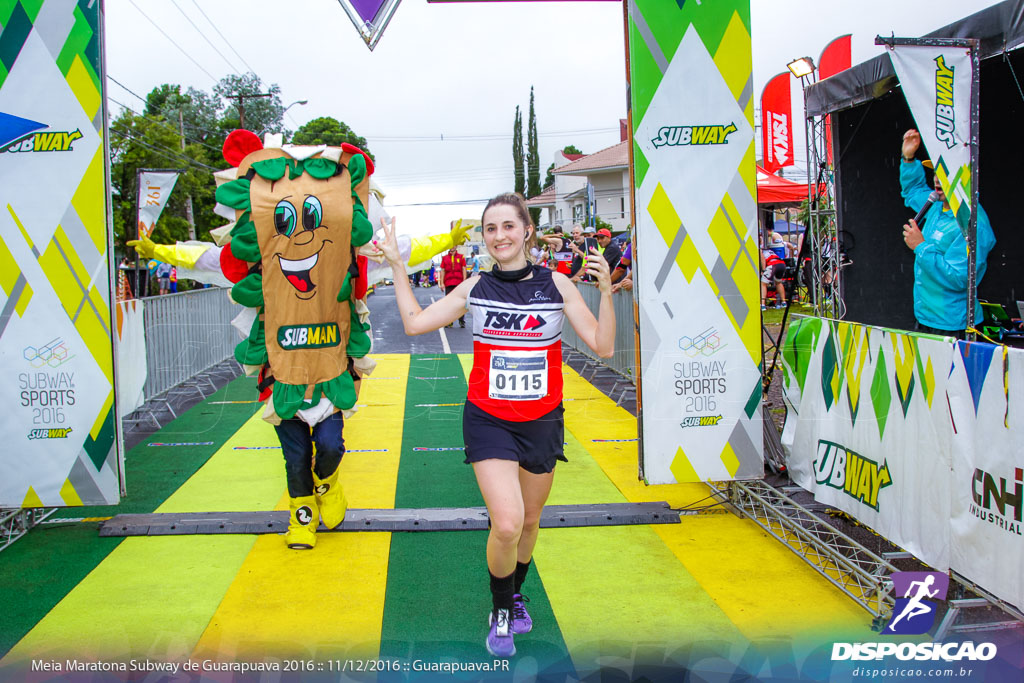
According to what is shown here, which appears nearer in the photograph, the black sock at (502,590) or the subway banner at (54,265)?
the black sock at (502,590)

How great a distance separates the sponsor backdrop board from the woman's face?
2.09 metres

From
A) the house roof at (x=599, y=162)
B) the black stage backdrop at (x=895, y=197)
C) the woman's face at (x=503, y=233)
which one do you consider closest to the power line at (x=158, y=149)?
the house roof at (x=599, y=162)

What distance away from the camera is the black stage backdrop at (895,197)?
24.4ft

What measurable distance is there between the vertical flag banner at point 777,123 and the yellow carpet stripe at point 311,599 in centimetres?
1297

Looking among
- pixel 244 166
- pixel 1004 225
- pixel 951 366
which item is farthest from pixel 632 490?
pixel 1004 225

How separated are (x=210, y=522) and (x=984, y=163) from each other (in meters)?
7.83

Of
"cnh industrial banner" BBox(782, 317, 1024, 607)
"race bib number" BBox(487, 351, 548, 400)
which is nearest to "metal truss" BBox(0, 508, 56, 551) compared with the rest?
"race bib number" BBox(487, 351, 548, 400)

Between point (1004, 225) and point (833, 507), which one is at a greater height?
point (1004, 225)

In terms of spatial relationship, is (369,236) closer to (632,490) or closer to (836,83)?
(632,490)

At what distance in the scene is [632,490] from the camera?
5848 millimetres

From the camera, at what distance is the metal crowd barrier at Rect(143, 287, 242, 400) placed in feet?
29.4

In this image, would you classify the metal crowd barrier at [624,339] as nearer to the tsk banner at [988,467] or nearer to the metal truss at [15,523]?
the tsk banner at [988,467]

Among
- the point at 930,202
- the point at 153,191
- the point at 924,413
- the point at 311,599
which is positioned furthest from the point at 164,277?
the point at 924,413

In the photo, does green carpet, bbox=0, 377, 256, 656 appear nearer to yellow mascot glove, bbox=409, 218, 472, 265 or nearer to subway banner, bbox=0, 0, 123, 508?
subway banner, bbox=0, 0, 123, 508
